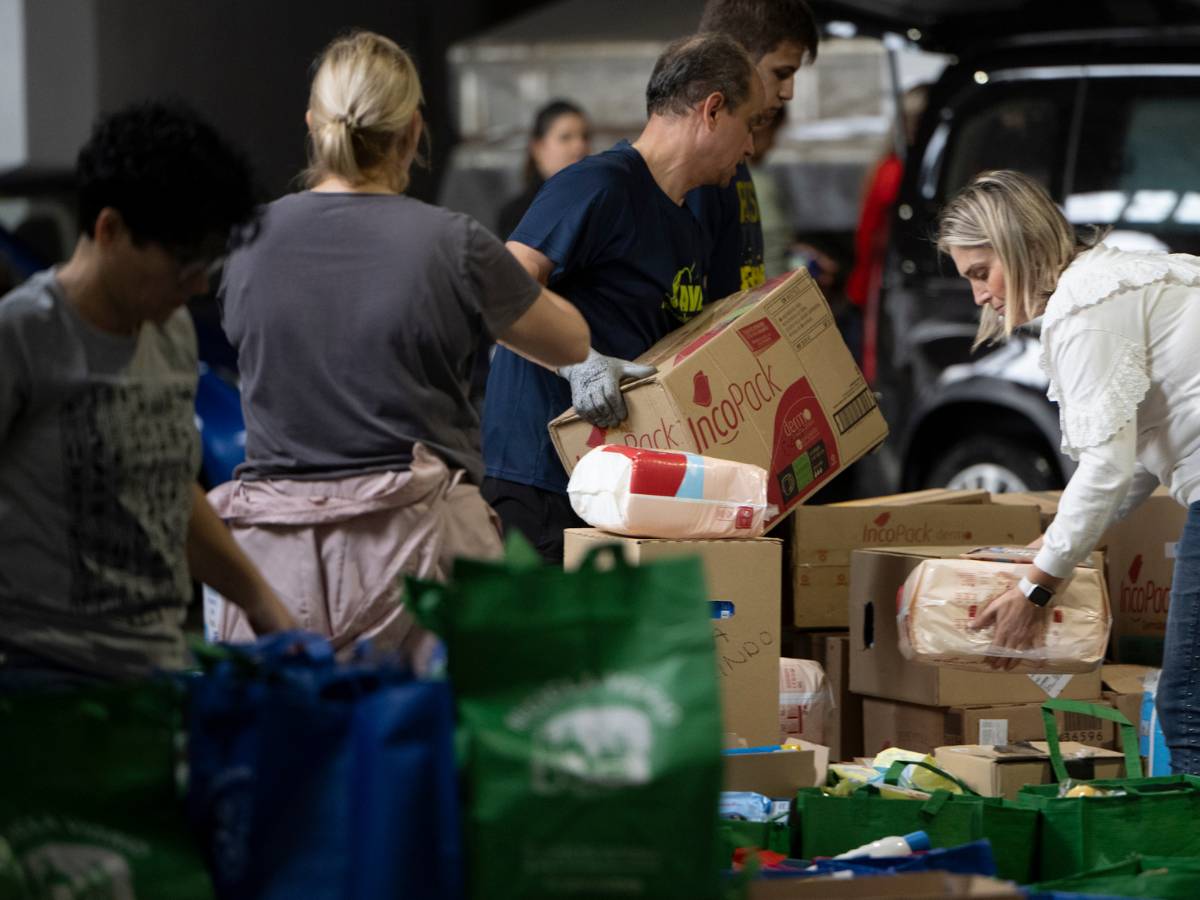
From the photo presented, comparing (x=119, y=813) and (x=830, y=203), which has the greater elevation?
(x=830, y=203)

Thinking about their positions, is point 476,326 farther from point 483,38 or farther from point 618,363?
point 483,38

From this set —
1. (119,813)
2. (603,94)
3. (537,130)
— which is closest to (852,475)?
(537,130)

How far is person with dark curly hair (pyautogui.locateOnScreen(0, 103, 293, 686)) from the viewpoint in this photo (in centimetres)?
230

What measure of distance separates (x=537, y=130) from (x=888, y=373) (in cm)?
175

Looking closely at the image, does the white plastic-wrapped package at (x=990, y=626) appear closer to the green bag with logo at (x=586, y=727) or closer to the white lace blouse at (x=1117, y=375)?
the white lace blouse at (x=1117, y=375)

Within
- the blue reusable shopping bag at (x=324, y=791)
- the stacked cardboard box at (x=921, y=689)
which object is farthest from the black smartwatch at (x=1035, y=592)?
the blue reusable shopping bag at (x=324, y=791)

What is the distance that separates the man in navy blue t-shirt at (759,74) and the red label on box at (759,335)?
15.1 inches

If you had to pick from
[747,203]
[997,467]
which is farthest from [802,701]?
[997,467]

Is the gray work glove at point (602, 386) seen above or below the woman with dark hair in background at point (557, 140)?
below

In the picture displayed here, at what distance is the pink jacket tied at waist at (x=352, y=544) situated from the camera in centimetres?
286

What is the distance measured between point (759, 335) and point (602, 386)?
397mm

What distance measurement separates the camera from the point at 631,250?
3.99m

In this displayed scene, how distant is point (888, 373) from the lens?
698 cm

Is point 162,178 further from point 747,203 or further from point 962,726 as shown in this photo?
point 962,726
